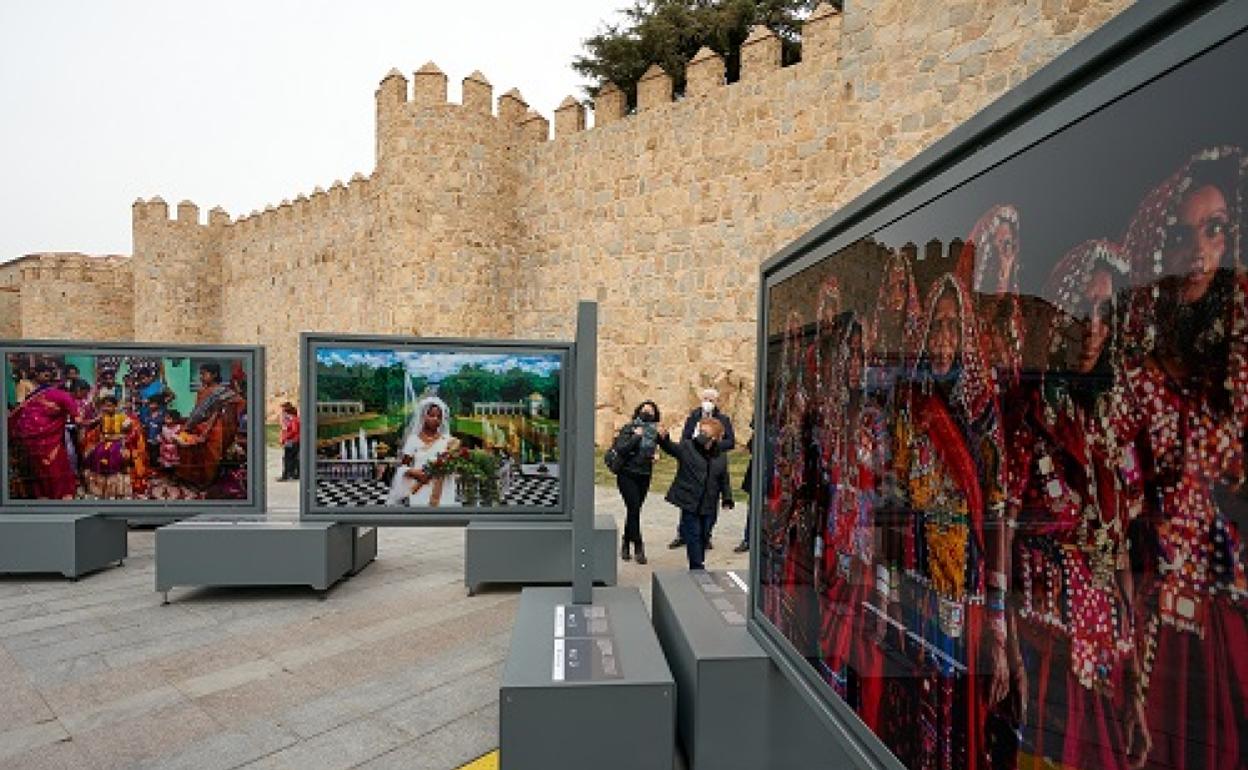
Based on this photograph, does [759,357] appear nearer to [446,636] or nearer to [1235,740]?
[1235,740]

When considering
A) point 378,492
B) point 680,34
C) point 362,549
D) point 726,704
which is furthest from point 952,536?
point 680,34

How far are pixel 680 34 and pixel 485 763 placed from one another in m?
24.0

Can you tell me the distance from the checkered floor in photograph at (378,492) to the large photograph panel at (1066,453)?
14.0ft

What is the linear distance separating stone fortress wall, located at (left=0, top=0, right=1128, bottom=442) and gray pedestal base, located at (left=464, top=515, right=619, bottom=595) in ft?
22.6

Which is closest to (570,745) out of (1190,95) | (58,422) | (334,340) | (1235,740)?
(1235,740)

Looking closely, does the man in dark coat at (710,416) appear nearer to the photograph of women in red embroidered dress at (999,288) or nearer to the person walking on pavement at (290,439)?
the photograph of women in red embroidered dress at (999,288)

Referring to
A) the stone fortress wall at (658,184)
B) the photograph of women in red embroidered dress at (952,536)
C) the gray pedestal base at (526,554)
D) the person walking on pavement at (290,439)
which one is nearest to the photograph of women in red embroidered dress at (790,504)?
the photograph of women in red embroidered dress at (952,536)

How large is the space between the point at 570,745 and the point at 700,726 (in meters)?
0.49

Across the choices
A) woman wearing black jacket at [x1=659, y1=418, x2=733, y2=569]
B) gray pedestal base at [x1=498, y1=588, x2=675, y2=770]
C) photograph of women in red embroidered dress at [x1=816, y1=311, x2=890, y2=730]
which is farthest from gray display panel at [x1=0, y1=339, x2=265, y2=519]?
photograph of women in red embroidered dress at [x1=816, y1=311, x2=890, y2=730]

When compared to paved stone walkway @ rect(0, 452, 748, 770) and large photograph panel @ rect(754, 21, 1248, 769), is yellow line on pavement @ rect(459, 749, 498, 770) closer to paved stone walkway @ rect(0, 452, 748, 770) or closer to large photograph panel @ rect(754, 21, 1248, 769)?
paved stone walkway @ rect(0, 452, 748, 770)

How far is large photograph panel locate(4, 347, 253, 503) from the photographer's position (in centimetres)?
617

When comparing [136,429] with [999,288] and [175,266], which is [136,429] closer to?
[999,288]

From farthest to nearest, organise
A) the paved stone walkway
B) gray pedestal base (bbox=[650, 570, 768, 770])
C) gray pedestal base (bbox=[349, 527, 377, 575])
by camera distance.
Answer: gray pedestal base (bbox=[349, 527, 377, 575])
the paved stone walkway
gray pedestal base (bbox=[650, 570, 768, 770])

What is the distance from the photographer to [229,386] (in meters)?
6.25
